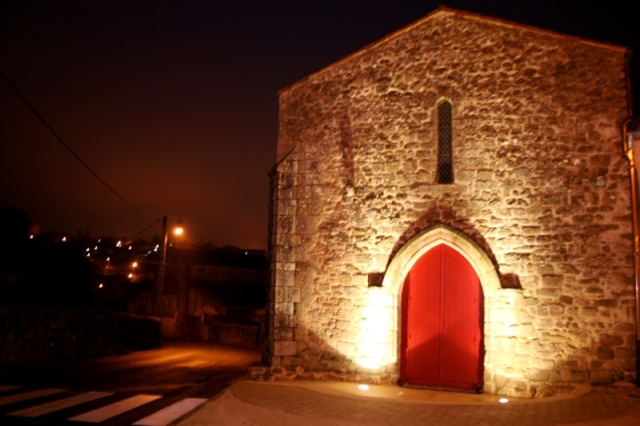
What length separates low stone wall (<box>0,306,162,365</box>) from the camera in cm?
1369

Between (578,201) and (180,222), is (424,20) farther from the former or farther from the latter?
(180,222)

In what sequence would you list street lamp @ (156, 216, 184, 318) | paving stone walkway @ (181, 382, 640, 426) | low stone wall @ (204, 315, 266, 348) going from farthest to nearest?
1. low stone wall @ (204, 315, 266, 348)
2. street lamp @ (156, 216, 184, 318)
3. paving stone walkway @ (181, 382, 640, 426)

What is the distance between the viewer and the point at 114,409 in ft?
26.1

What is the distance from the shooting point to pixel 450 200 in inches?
376

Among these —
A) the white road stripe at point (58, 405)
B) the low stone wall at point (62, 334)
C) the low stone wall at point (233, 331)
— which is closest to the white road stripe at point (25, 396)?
the white road stripe at point (58, 405)

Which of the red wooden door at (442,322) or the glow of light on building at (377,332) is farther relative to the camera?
the glow of light on building at (377,332)

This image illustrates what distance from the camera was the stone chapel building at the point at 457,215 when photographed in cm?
876

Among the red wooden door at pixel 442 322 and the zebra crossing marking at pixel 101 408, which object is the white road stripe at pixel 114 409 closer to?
the zebra crossing marking at pixel 101 408

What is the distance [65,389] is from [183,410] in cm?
313

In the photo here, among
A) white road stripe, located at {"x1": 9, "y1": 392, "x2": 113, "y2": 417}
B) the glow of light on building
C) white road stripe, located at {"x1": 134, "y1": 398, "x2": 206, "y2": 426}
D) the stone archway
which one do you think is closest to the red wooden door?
the stone archway

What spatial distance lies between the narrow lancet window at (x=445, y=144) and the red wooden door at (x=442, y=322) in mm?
1301

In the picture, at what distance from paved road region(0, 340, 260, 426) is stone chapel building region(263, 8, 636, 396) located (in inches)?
84.0

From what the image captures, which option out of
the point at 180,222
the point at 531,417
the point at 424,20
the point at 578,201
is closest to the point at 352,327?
the point at 531,417

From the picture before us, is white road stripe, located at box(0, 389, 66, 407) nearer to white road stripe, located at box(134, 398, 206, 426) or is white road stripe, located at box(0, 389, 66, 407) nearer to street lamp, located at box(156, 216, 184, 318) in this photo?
white road stripe, located at box(134, 398, 206, 426)
